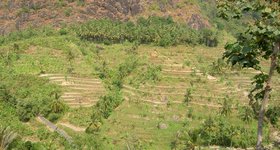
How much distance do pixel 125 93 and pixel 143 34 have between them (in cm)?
1918

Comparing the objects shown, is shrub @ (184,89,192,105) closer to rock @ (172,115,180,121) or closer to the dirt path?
rock @ (172,115,180,121)

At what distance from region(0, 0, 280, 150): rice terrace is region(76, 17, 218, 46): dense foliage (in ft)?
0.51

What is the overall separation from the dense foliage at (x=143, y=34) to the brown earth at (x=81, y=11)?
19.8ft

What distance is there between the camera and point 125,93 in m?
46.3

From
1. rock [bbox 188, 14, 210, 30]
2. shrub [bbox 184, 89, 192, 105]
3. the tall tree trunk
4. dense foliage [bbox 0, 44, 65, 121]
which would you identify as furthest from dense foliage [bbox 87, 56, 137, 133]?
the tall tree trunk

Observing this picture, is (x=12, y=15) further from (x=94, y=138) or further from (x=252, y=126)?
(x=252, y=126)

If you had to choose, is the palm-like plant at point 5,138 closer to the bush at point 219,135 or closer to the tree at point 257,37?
the bush at point 219,135

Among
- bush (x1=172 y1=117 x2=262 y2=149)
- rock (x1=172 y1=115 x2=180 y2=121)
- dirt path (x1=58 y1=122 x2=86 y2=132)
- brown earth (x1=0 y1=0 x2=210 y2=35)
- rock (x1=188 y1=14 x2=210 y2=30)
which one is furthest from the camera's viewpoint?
rock (x1=188 y1=14 x2=210 y2=30)

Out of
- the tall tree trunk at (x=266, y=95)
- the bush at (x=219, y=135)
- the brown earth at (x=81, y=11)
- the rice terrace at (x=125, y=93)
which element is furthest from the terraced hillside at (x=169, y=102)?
the tall tree trunk at (x=266, y=95)

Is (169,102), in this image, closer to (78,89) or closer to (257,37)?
(78,89)

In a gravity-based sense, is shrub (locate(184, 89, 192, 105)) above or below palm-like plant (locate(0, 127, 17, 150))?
below

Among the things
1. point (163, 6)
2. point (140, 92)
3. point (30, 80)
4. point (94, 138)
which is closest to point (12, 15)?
point (163, 6)

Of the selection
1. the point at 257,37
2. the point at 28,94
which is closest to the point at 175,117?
the point at 28,94

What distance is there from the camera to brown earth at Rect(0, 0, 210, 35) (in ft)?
239
